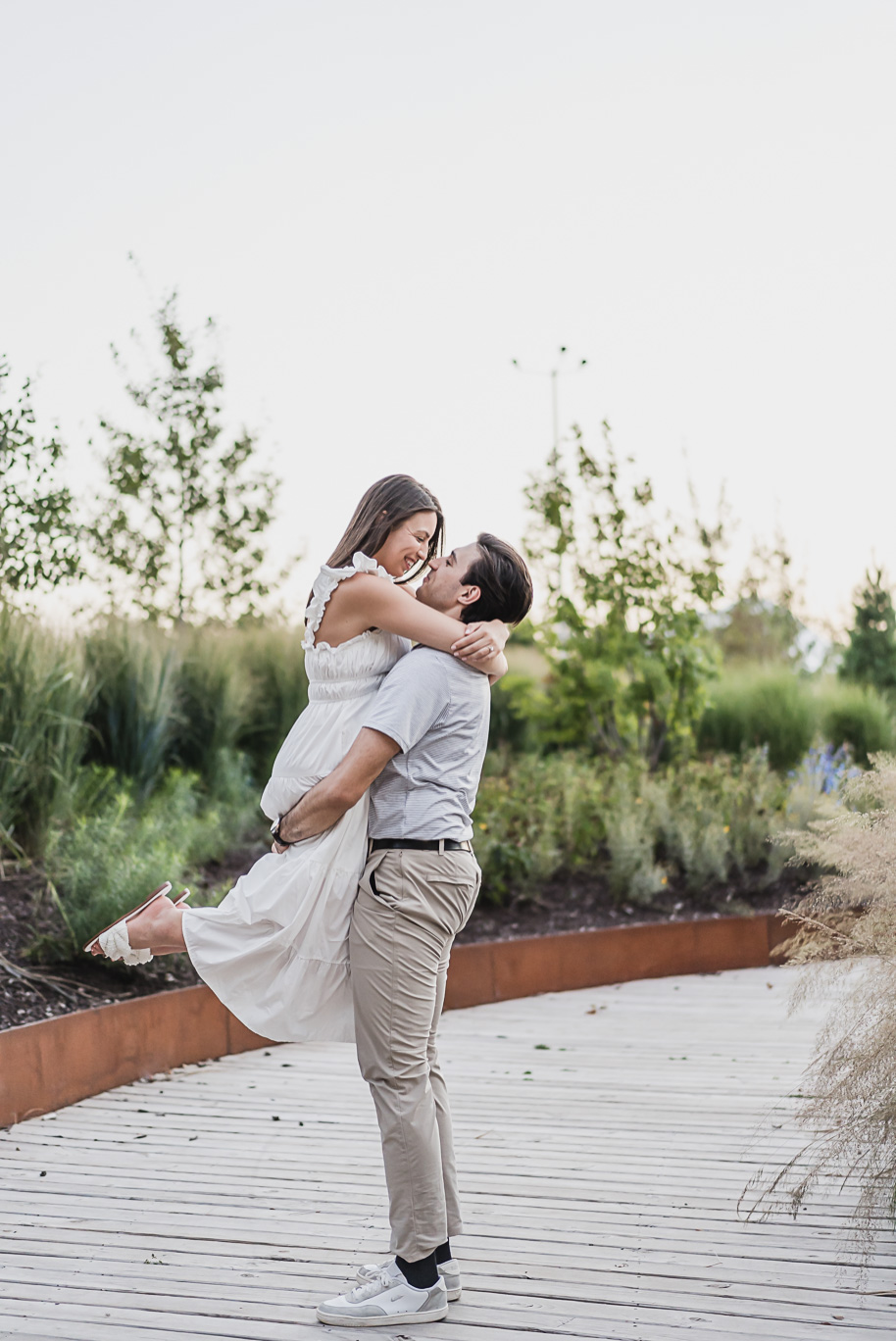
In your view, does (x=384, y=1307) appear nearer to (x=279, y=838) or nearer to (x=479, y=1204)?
(x=479, y=1204)

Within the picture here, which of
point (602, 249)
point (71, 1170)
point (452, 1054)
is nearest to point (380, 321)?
point (602, 249)

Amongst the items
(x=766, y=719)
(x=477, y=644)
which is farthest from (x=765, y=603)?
(x=477, y=644)

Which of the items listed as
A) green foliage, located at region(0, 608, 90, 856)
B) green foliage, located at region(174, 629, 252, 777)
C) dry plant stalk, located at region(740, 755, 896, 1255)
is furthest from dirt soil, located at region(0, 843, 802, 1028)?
dry plant stalk, located at region(740, 755, 896, 1255)

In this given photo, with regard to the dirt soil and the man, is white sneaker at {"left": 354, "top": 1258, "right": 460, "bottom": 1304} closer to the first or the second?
the man

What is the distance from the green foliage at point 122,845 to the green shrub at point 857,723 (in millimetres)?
5125

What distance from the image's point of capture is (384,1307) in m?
2.20

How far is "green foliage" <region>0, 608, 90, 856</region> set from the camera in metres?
5.04

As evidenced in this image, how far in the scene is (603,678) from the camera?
8.03m

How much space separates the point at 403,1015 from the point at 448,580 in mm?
869

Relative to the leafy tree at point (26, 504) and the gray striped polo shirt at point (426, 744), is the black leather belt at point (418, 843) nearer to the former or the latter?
the gray striped polo shirt at point (426, 744)

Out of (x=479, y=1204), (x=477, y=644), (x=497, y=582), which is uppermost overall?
(x=497, y=582)

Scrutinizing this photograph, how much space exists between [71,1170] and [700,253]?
8.28m

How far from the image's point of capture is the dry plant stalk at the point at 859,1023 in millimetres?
2451

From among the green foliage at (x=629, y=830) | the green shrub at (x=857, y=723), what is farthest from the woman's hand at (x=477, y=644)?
the green shrub at (x=857, y=723)
